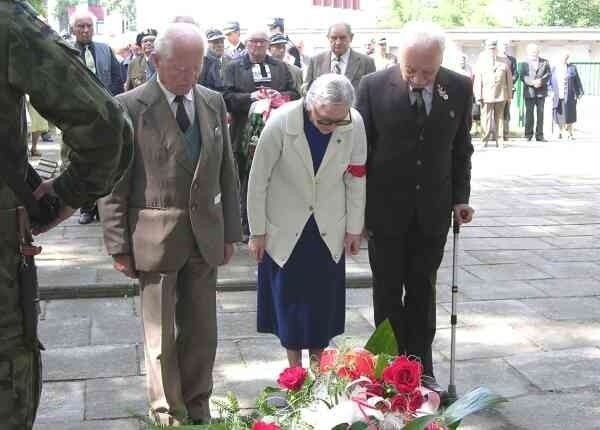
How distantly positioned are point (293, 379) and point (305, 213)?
212cm

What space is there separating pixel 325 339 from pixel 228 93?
4.16m

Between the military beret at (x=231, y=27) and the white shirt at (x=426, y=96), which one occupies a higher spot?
the military beret at (x=231, y=27)

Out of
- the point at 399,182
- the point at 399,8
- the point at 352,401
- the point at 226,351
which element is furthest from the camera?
the point at 399,8

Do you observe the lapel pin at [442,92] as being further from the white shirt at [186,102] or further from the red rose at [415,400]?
the red rose at [415,400]

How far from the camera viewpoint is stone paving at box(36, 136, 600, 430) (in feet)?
15.9

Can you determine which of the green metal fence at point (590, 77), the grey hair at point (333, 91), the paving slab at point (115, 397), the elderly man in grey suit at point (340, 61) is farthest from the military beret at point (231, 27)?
the green metal fence at point (590, 77)

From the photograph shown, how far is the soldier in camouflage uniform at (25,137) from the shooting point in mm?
2266

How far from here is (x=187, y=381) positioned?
170 inches

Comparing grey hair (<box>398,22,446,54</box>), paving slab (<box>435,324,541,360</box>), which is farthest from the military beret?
grey hair (<box>398,22,446,54</box>)

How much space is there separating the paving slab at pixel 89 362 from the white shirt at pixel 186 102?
1818mm

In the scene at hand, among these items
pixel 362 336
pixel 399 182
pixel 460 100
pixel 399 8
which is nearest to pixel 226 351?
pixel 362 336

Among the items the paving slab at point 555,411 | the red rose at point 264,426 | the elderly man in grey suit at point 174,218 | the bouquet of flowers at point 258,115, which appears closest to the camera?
the red rose at point 264,426

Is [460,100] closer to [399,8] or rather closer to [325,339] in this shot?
[325,339]

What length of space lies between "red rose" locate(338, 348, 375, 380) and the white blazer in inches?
80.6
